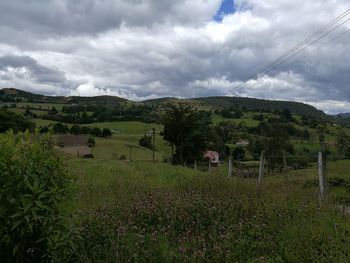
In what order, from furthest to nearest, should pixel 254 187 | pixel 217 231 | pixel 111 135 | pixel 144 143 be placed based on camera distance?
pixel 111 135 → pixel 144 143 → pixel 254 187 → pixel 217 231

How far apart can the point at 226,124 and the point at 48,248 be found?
93.7 m

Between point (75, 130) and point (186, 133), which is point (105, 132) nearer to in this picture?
point (75, 130)

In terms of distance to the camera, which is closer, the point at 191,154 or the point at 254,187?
the point at 254,187

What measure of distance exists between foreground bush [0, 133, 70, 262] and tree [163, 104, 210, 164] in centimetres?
5076

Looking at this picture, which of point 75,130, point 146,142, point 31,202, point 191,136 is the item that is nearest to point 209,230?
point 31,202

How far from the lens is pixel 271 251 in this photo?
503 cm

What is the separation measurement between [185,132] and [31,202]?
180 ft

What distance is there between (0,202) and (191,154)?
2085 inches

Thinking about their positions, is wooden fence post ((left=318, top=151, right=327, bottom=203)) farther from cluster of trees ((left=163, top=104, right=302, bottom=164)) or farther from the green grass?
the green grass

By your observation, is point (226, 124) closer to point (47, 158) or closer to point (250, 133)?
point (250, 133)

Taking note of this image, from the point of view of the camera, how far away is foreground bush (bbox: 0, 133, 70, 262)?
4.09 m

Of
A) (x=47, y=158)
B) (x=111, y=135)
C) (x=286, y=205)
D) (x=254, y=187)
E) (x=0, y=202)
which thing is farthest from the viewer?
(x=111, y=135)

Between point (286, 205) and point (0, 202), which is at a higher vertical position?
point (0, 202)

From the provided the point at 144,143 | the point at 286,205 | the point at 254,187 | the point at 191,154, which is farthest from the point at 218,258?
the point at 144,143
